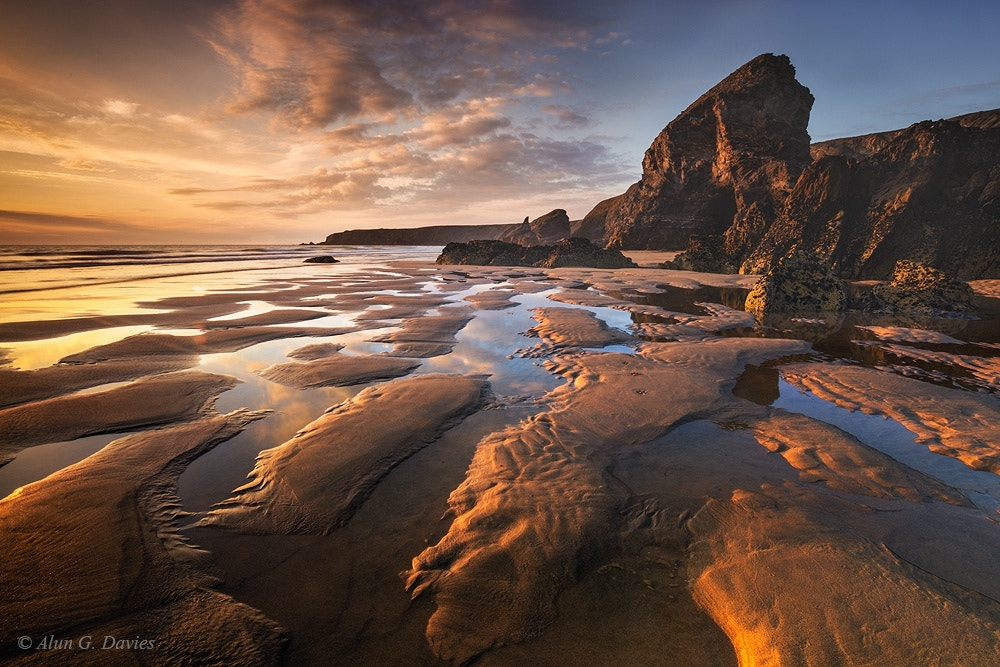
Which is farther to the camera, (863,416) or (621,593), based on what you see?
(863,416)

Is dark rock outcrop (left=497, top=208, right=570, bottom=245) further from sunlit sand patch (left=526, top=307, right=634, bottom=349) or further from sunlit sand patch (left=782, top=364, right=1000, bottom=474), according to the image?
sunlit sand patch (left=782, top=364, right=1000, bottom=474)

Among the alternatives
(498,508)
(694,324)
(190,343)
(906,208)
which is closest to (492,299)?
(694,324)

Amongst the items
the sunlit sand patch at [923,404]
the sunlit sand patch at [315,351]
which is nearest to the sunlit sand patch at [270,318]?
the sunlit sand patch at [315,351]

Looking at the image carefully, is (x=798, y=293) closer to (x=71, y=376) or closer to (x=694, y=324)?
(x=694, y=324)

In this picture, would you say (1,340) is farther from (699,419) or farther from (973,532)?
(973,532)

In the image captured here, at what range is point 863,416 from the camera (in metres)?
4.76

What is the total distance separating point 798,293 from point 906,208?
14.8 meters

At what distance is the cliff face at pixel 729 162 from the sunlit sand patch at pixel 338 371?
28.2 metres

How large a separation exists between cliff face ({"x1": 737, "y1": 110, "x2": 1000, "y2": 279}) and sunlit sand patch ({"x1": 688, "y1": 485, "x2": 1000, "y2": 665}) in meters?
23.6

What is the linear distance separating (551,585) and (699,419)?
3.07 metres

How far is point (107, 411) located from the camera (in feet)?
15.1

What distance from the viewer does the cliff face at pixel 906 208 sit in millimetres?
18953

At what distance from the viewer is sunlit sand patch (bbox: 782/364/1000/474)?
3.98 m

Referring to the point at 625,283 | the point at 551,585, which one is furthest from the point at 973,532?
the point at 625,283
